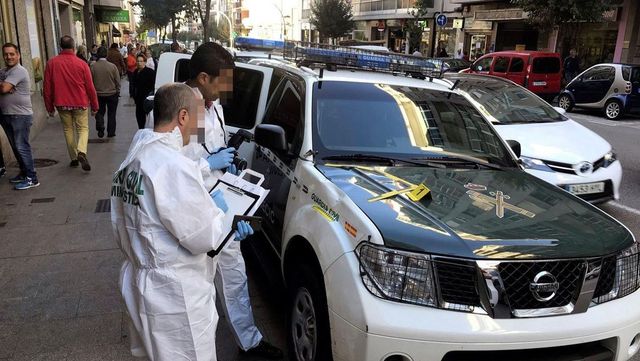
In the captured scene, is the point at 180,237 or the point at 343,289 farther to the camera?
the point at 343,289

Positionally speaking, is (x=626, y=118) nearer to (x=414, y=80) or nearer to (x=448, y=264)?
(x=414, y=80)

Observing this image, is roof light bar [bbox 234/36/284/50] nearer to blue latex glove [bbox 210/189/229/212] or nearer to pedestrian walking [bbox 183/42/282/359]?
pedestrian walking [bbox 183/42/282/359]

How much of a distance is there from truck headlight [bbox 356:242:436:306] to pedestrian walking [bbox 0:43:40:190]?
598 centimetres

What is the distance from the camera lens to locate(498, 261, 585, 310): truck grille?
2.34 m

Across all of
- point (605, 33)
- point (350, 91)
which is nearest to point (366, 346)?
point (350, 91)

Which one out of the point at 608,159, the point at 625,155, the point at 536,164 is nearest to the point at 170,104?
the point at 536,164

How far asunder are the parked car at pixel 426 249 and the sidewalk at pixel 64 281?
3.54 feet

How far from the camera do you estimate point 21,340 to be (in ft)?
11.2

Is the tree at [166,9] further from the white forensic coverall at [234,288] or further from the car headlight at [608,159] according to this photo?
the white forensic coverall at [234,288]

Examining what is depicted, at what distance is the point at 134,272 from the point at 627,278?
245cm

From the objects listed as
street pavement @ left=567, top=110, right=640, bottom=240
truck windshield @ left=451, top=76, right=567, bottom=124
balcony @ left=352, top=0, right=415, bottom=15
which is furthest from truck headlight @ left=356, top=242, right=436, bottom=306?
balcony @ left=352, top=0, right=415, bottom=15

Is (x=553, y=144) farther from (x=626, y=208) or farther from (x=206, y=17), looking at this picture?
(x=206, y=17)

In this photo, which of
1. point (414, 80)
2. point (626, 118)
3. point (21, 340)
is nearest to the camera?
point (21, 340)

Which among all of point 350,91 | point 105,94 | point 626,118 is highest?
point 350,91
